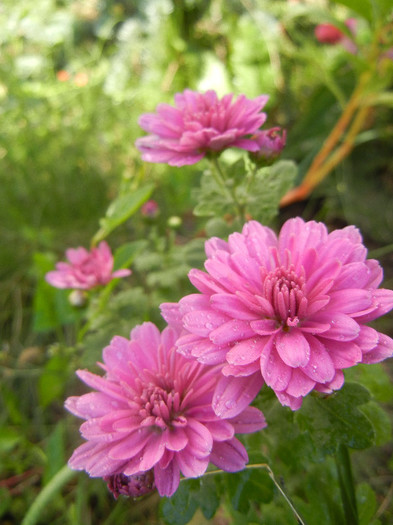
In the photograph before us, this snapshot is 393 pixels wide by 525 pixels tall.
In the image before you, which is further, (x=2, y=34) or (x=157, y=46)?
(x=157, y=46)

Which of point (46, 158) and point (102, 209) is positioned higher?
point (46, 158)

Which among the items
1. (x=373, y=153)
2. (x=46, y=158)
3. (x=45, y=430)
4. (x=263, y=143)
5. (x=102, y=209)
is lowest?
(x=373, y=153)

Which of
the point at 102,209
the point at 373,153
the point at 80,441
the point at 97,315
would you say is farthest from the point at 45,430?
A: the point at 373,153

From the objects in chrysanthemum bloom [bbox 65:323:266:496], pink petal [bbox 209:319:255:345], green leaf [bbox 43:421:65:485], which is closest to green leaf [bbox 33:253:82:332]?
green leaf [bbox 43:421:65:485]

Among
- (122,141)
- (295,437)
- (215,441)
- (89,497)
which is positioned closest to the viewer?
(215,441)

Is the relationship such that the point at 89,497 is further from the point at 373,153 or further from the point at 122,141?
the point at 373,153

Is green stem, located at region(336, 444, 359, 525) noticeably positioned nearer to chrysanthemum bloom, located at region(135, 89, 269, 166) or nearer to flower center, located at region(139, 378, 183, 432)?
flower center, located at region(139, 378, 183, 432)
